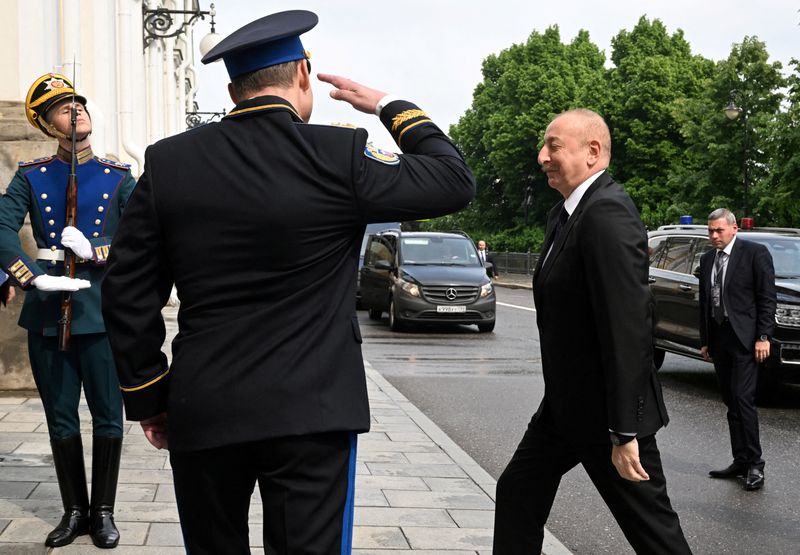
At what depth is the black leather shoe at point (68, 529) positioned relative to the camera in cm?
450

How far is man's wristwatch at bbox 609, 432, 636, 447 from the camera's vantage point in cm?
331

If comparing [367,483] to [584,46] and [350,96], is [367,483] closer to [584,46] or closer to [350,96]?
[350,96]

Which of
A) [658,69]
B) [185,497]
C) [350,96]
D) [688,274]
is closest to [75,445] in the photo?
[185,497]

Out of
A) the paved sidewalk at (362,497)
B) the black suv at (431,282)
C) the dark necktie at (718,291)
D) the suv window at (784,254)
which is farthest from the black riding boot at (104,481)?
the black suv at (431,282)

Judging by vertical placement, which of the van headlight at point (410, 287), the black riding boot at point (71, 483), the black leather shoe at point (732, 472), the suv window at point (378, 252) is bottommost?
the van headlight at point (410, 287)

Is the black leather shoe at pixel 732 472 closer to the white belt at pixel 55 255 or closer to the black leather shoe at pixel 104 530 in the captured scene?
the black leather shoe at pixel 104 530

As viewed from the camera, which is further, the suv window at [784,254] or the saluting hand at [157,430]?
the suv window at [784,254]

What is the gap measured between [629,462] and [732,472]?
3.82 metres

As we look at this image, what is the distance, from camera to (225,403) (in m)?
2.49

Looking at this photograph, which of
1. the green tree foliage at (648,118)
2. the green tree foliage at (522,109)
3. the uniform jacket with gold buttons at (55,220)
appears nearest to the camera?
the uniform jacket with gold buttons at (55,220)

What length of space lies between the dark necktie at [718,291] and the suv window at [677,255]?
4.14 meters

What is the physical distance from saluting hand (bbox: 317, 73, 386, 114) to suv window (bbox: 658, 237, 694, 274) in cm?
→ 921

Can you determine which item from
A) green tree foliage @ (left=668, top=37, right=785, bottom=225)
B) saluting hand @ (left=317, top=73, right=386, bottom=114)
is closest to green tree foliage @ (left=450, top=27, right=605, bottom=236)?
green tree foliage @ (left=668, top=37, right=785, bottom=225)

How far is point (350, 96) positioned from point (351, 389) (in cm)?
76
